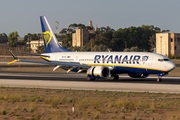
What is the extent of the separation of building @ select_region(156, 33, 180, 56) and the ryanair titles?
111 metres

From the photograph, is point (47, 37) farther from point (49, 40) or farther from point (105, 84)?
point (105, 84)

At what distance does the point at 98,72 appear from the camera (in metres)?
43.2

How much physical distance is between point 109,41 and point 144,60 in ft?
516

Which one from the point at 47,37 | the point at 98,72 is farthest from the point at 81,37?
the point at 98,72

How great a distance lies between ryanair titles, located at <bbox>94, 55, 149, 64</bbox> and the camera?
42469 millimetres

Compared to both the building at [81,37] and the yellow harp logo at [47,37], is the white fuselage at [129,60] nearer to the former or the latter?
the yellow harp logo at [47,37]

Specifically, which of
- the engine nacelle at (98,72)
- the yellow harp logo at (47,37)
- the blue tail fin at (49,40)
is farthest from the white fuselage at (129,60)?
the yellow harp logo at (47,37)

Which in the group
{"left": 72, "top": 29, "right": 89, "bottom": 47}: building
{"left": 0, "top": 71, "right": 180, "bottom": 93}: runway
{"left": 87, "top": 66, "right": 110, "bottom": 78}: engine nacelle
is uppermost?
{"left": 72, "top": 29, "right": 89, "bottom": 47}: building

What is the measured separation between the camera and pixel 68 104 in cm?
2342

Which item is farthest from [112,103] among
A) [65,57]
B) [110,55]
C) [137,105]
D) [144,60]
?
[65,57]

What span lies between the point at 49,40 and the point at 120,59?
1545 centimetres

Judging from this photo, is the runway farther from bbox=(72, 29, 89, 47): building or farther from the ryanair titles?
bbox=(72, 29, 89, 47): building

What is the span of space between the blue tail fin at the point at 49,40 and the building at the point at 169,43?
348 feet

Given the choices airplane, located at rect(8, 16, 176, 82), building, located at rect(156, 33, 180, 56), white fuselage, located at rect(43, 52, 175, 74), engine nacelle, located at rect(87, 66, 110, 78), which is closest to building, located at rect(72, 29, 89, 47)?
building, located at rect(156, 33, 180, 56)
